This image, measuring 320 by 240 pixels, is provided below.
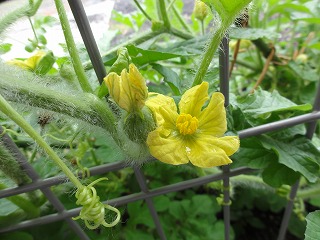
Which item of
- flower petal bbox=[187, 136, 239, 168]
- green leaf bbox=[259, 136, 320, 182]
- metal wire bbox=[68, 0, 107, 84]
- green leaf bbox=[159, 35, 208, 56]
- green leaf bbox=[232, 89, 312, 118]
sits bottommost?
green leaf bbox=[259, 136, 320, 182]

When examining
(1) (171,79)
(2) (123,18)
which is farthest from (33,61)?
(2) (123,18)

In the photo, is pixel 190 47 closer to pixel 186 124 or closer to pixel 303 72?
pixel 186 124

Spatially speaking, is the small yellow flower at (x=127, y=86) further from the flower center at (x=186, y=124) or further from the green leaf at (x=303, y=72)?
the green leaf at (x=303, y=72)

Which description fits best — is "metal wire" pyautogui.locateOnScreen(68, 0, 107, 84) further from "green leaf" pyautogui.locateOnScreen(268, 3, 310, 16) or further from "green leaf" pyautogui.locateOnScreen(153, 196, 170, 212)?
"green leaf" pyautogui.locateOnScreen(268, 3, 310, 16)

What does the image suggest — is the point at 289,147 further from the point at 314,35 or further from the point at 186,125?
the point at 314,35

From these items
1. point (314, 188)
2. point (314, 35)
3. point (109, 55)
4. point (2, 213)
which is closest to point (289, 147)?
point (314, 188)

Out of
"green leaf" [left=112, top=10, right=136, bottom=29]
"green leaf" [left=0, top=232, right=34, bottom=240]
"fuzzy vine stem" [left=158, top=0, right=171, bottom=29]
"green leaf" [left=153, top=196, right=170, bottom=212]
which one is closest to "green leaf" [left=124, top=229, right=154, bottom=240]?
"green leaf" [left=153, top=196, right=170, bottom=212]
